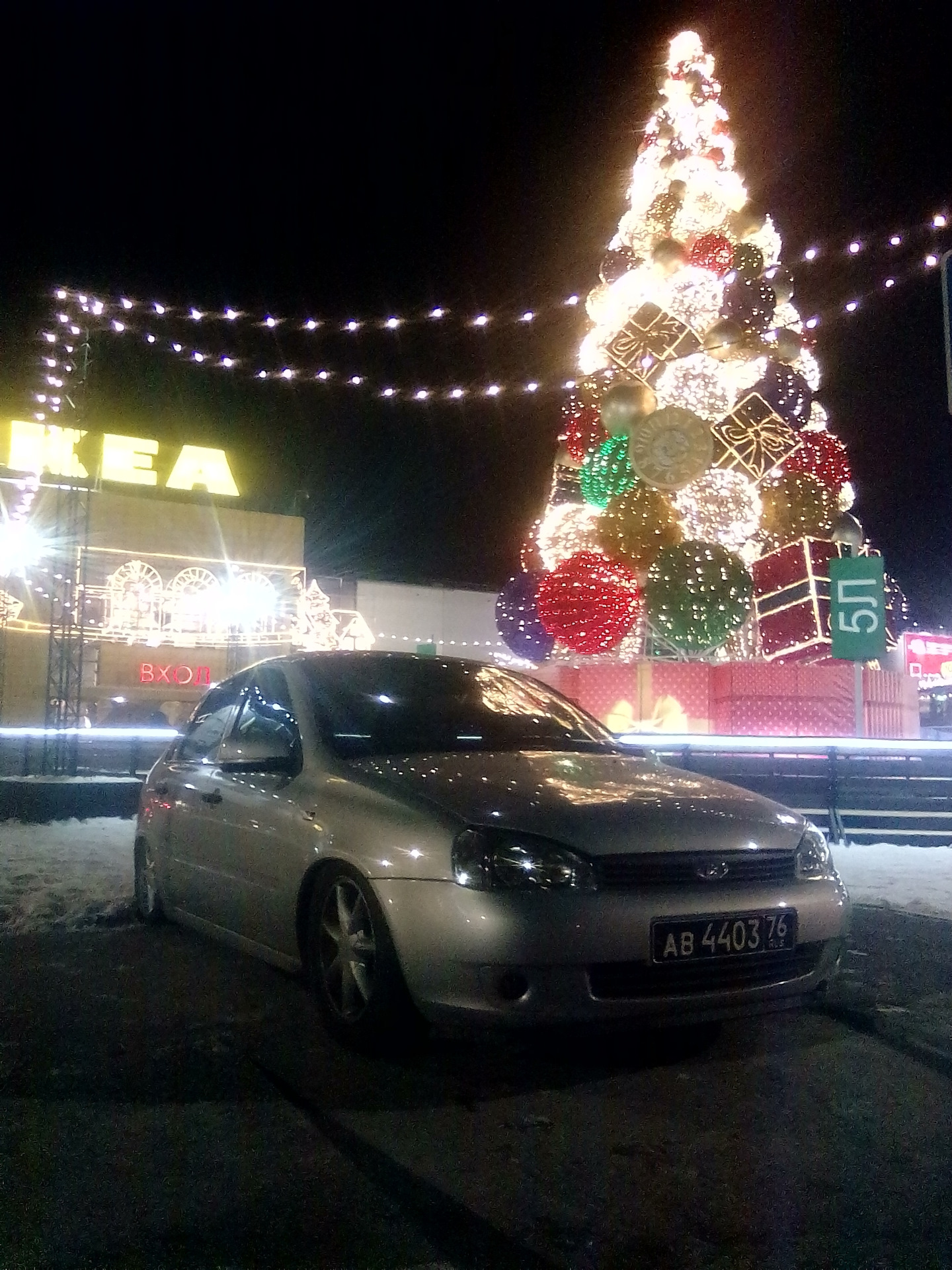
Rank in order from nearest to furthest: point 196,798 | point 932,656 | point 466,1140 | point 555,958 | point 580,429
Answer: point 466,1140 < point 555,958 < point 196,798 < point 580,429 < point 932,656

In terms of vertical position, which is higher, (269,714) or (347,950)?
(269,714)

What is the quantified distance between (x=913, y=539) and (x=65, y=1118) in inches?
1611

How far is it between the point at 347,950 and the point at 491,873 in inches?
29.4

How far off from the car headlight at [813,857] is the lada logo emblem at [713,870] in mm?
416

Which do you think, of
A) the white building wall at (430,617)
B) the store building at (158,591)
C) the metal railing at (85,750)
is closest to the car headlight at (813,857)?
the metal railing at (85,750)

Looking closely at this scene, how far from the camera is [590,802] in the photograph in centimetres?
379

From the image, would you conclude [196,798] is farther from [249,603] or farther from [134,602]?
[249,603]

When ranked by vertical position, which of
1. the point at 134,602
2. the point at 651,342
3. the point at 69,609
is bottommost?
the point at 69,609

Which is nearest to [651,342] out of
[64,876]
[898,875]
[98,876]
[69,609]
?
[69,609]

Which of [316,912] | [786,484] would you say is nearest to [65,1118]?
[316,912]

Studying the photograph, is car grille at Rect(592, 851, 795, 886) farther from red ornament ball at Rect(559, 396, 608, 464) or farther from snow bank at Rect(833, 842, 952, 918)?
red ornament ball at Rect(559, 396, 608, 464)

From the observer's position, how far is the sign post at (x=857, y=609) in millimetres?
12172

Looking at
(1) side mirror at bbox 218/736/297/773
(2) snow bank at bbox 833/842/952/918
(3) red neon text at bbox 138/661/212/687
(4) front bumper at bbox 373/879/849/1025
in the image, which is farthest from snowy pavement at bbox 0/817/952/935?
(3) red neon text at bbox 138/661/212/687

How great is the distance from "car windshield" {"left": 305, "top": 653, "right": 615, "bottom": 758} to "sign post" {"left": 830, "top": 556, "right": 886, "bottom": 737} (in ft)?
25.3
